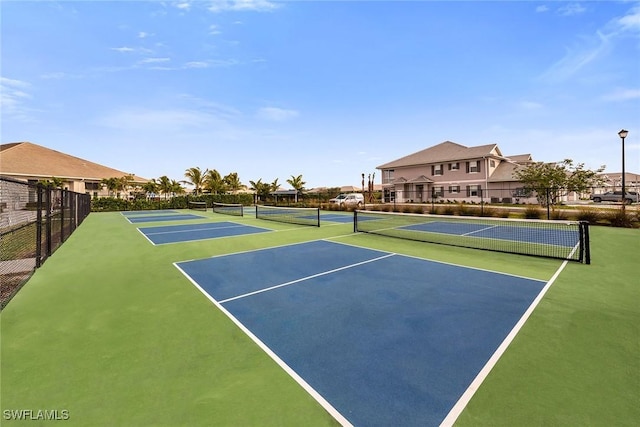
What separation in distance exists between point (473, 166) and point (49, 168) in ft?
198

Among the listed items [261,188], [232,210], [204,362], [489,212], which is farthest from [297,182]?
[204,362]

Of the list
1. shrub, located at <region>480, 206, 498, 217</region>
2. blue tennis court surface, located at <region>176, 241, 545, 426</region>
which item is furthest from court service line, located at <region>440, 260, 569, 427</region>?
shrub, located at <region>480, 206, 498, 217</region>

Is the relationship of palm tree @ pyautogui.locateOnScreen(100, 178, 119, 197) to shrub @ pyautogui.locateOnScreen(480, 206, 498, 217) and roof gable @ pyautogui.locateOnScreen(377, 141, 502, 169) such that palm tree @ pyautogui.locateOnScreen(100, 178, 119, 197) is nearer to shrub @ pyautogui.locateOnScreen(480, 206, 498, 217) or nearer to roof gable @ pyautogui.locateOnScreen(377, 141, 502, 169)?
roof gable @ pyautogui.locateOnScreen(377, 141, 502, 169)

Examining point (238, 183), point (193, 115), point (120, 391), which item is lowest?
point (120, 391)

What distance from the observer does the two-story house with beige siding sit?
35156mm

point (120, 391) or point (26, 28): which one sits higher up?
point (26, 28)

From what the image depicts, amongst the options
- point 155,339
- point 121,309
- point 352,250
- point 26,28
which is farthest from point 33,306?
point 26,28

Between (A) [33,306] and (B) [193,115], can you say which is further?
(B) [193,115]

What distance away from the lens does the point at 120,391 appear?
2840 mm

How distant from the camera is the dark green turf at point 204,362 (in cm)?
252

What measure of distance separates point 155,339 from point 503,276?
7.39 meters

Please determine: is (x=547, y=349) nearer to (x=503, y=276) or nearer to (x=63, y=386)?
(x=503, y=276)

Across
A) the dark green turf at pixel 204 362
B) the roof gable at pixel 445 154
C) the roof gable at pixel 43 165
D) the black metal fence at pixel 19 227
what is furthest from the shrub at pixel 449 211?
the roof gable at pixel 43 165

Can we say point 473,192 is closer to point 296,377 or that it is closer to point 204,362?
point 296,377
